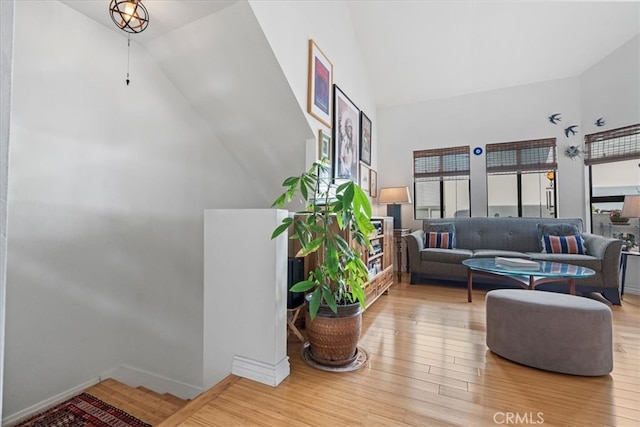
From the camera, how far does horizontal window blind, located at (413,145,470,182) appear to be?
4742 mm

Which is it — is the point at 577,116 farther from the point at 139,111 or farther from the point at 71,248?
the point at 71,248

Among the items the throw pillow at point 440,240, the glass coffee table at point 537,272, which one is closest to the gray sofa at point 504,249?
the throw pillow at point 440,240

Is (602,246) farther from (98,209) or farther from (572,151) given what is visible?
(98,209)

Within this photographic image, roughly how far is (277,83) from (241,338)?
2002 millimetres

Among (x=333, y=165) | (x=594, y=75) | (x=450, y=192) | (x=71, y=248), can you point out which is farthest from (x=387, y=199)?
(x=71, y=248)

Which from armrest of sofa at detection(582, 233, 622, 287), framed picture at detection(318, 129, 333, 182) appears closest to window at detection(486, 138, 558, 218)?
armrest of sofa at detection(582, 233, 622, 287)

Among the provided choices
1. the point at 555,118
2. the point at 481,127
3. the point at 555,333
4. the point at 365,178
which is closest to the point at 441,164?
the point at 481,127

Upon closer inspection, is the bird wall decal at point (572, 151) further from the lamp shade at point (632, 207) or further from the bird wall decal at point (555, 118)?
the lamp shade at point (632, 207)

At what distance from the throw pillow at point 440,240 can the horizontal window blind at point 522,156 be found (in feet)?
4.51

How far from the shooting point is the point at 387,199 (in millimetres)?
4719

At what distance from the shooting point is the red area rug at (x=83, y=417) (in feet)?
6.09

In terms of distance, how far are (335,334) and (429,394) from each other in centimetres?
61

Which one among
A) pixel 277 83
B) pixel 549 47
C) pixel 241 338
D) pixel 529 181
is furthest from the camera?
pixel 529 181

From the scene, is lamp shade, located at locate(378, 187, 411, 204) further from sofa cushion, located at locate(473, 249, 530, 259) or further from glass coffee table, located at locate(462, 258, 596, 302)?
glass coffee table, located at locate(462, 258, 596, 302)
